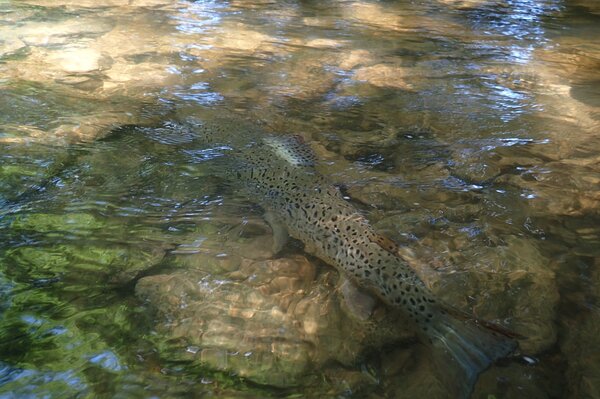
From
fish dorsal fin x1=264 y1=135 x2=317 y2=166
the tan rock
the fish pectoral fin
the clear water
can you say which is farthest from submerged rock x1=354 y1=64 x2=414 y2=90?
the fish pectoral fin

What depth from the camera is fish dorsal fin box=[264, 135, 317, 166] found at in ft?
12.7

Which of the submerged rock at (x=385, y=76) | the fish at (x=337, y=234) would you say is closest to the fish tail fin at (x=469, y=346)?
the fish at (x=337, y=234)

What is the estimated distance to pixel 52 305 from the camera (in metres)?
2.48

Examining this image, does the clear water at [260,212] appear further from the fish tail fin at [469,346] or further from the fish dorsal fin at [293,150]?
the fish dorsal fin at [293,150]

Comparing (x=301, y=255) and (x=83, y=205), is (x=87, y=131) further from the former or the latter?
(x=301, y=255)

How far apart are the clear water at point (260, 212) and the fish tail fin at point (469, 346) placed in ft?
0.21

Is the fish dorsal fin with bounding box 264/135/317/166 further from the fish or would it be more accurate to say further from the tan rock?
the tan rock


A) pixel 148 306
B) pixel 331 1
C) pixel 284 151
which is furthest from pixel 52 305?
pixel 331 1

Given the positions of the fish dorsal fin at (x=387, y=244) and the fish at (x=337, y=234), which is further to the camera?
the fish dorsal fin at (x=387, y=244)

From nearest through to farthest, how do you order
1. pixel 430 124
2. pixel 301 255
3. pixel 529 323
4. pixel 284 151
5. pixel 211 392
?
pixel 211 392
pixel 529 323
pixel 301 255
pixel 284 151
pixel 430 124

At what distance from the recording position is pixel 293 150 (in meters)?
4.02

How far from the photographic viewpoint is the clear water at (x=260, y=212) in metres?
2.21

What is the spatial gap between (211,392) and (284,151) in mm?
2367

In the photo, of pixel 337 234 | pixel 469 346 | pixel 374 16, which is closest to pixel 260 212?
pixel 337 234
